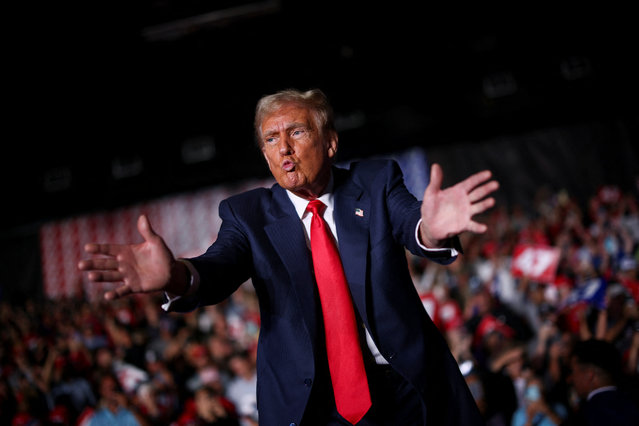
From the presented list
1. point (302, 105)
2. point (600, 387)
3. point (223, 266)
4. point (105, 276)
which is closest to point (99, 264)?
point (105, 276)

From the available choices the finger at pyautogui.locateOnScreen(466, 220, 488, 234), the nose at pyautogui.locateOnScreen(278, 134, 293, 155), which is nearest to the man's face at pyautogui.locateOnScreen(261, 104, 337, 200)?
the nose at pyautogui.locateOnScreen(278, 134, 293, 155)

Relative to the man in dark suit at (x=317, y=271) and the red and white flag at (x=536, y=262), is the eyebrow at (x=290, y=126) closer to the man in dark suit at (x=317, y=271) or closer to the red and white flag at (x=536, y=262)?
the man in dark suit at (x=317, y=271)

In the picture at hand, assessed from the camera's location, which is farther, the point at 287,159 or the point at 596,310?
the point at 596,310

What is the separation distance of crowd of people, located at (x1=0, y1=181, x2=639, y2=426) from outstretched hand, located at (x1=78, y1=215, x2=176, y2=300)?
89.1 inches

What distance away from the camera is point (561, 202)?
8.63m

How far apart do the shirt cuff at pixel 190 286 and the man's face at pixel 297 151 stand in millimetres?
391

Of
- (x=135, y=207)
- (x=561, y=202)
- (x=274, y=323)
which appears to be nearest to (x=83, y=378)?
(x=135, y=207)

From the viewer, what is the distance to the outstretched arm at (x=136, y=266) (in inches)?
50.0

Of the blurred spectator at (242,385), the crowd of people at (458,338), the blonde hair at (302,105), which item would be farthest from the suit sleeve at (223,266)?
the blurred spectator at (242,385)

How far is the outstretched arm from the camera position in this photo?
127 cm

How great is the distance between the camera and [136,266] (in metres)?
1.30

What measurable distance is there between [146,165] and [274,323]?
782 centimetres

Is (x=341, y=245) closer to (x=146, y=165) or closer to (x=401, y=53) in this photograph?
(x=401, y=53)

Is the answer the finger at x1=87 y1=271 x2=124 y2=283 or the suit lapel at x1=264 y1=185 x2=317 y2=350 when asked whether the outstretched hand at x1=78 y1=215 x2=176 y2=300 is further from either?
Result: the suit lapel at x1=264 y1=185 x2=317 y2=350
